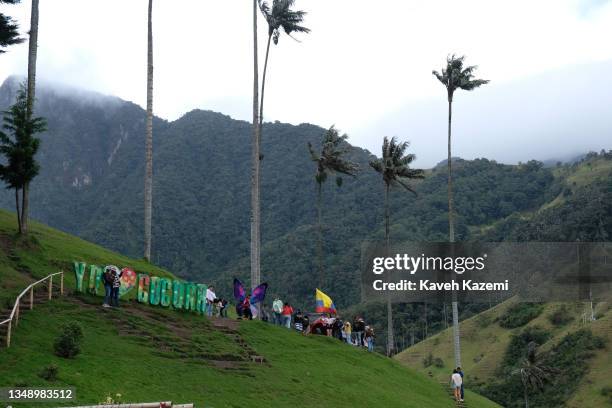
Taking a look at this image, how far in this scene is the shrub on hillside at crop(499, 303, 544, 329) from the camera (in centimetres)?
12875

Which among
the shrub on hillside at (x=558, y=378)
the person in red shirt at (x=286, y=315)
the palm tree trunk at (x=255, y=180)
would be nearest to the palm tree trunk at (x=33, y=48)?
the palm tree trunk at (x=255, y=180)

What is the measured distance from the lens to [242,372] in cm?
3025

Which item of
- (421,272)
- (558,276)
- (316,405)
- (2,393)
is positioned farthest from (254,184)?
(558,276)

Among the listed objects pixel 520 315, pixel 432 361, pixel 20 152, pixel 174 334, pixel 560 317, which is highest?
pixel 20 152

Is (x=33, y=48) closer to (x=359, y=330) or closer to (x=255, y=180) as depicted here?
(x=255, y=180)

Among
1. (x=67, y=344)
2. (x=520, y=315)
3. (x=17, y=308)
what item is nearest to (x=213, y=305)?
(x=17, y=308)

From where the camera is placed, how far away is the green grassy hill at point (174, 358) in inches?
934

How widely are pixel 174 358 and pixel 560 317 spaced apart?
105195mm

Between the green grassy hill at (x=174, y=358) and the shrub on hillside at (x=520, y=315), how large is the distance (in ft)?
294

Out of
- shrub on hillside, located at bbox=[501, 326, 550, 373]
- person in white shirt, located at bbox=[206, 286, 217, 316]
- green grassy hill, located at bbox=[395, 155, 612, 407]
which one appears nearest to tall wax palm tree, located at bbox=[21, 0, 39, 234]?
person in white shirt, located at bbox=[206, 286, 217, 316]

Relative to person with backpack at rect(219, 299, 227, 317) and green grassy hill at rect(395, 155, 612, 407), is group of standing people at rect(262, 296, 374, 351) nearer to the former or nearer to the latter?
person with backpack at rect(219, 299, 227, 317)

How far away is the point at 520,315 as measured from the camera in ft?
431

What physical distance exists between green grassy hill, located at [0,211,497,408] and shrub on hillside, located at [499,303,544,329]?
89666 millimetres

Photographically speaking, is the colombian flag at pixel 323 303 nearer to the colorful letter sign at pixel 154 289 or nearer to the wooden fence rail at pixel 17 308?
the colorful letter sign at pixel 154 289
